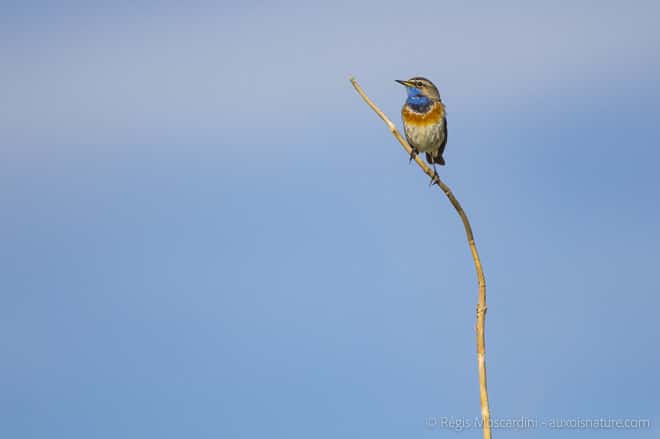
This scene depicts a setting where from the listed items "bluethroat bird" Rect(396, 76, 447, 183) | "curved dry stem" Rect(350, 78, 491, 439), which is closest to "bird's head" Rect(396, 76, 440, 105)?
"bluethroat bird" Rect(396, 76, 447, 183)

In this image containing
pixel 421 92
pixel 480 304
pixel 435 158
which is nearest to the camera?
pixel 480 304

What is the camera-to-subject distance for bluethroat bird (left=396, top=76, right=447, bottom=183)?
55.8 feet

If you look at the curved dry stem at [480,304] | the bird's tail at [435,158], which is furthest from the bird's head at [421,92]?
the curved dry stem at [480,304]

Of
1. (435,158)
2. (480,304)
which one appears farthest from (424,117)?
(480,304)

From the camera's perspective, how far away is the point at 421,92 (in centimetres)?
1689

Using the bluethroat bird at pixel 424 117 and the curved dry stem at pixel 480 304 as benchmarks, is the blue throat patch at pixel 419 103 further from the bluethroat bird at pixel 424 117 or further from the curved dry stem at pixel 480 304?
the curved dry stem at pixel 480 304

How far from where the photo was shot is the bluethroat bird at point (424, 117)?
1700 centimetres

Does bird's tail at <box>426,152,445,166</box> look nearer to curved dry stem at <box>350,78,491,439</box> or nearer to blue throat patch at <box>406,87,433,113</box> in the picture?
blue throat patch at <box>406,87,433,113</box>

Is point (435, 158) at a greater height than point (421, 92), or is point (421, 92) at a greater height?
point (421, 92)

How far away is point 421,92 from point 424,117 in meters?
0.49

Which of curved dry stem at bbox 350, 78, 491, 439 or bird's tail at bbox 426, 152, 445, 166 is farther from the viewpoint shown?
bird's tail at bbox 426, 152, 445, 166

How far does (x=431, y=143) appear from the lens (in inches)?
687

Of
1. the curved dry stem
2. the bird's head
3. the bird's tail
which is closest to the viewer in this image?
the curved dry stem

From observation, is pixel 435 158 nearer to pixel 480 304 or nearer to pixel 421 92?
pixel 421 92
